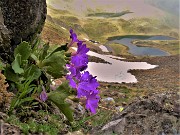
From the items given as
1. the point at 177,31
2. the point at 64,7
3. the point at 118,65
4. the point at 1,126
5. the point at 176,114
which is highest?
the point at 1,126

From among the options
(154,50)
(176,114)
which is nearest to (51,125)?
(176,114)

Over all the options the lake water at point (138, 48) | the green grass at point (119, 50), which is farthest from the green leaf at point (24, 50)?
the lake water at point (138, 48)

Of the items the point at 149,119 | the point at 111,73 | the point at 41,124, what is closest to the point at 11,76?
the point at 41,124

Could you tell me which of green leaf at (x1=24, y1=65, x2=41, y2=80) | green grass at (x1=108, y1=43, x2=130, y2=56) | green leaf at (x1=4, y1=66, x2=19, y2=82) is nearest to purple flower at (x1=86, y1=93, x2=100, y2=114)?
green leaf at (x1=24, y1=65, x2=41, y2=80)

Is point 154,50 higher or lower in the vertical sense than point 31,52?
lower

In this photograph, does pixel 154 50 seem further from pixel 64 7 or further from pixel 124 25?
pixel 64 7

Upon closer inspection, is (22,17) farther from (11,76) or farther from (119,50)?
(119,50)

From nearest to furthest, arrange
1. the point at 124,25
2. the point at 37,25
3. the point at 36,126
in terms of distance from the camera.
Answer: the point at 36,126 → the point at 37,25 → the point at 124,25

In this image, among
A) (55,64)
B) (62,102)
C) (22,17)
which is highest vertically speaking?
(22,17)
